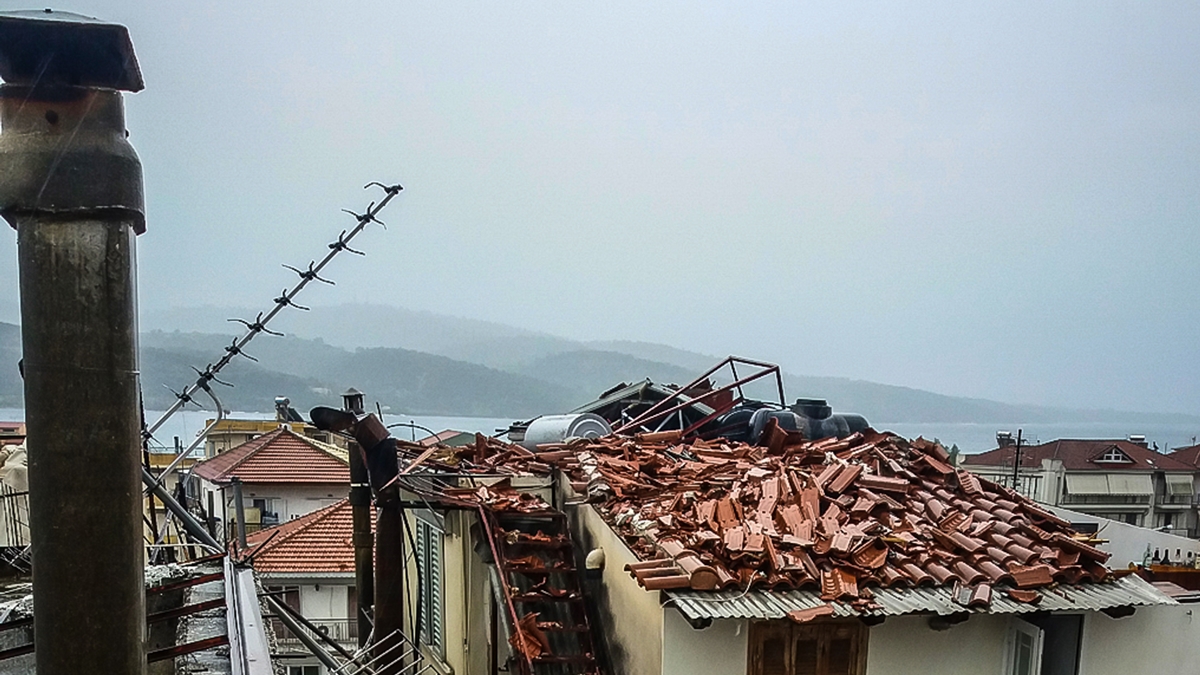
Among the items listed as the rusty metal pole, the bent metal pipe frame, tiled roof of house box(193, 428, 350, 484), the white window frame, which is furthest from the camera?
tiled roof of house box(193, 428, 350, 484)

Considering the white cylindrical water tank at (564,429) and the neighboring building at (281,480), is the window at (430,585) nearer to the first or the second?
the white cylindrical water tank at (564,429)

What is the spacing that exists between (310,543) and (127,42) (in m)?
22.9

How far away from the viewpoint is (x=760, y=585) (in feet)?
25.8

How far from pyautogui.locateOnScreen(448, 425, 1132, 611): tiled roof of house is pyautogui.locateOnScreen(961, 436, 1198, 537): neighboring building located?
1430 inches

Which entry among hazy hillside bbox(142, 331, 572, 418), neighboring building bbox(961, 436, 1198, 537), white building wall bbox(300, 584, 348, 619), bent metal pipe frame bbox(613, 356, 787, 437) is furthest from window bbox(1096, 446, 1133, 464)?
hazy hillside bbox(142, 331, 572, 418)

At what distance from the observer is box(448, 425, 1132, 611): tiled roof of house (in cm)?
804

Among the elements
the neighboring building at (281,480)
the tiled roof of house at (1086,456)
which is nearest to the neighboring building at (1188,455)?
the tiled roof of house at (1086,456)

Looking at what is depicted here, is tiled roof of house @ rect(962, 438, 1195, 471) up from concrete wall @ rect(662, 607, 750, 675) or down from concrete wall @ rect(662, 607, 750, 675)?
down

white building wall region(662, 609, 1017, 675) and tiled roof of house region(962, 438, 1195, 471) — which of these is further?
tiled roof of house region(962, 438, 1195, 471)

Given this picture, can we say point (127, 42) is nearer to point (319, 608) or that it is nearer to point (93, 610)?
point (93, 610)

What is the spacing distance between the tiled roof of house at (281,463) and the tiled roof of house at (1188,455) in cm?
5111

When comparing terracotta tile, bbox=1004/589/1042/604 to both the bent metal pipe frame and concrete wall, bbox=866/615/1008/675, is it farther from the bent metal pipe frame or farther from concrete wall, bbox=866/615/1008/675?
the bent metal pipe frame

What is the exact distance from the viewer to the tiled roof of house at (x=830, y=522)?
26.4 feet

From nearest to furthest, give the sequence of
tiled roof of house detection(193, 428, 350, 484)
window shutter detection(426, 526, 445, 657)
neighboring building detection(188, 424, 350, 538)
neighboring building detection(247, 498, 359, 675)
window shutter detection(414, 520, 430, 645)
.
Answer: window shutter detection(426, 526, 445, 657), window shutter detection(414, 520, 430, 645), neighboring building detection(247, 498, 359, 675), neighboring building detection(188, 424, 350, 538), tiled roof of house detection(193, 428, 350, 484)
